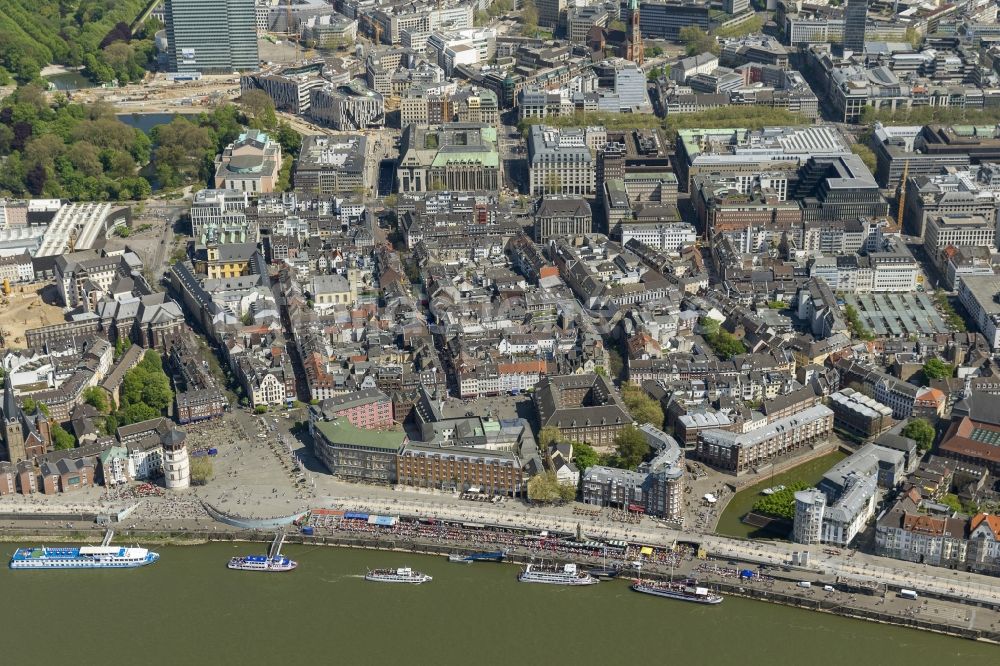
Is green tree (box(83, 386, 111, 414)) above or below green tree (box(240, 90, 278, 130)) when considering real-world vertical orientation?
below

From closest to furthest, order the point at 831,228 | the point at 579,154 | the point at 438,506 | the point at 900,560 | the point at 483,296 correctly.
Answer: the point at 900,560 < the point at 438,506 < the point at 483,296 < the point at 831,228 < the point at 579,154

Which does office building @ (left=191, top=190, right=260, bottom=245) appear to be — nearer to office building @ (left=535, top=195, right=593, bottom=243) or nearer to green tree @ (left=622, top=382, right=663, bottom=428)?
office building @ (left=535, top=195, right=593, bottom=243)

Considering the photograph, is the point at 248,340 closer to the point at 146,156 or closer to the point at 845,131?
the point at 146,156

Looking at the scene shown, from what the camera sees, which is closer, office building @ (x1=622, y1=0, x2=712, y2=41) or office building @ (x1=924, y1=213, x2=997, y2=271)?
office building @ (x1=924, y1=213, x2=997, y2=271)

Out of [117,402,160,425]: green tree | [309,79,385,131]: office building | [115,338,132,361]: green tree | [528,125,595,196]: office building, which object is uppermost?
[309,79,385,131]: office building

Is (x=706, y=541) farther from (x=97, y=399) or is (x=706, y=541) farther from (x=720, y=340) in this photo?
(x=97, y=399)

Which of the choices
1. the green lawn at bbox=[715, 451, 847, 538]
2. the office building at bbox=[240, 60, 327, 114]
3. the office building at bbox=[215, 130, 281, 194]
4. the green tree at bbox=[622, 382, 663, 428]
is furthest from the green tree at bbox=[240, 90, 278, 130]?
the green lawn at bbox=[715, 451, 847, 538]

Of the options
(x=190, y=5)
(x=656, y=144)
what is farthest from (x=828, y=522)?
(x=190, y=5)

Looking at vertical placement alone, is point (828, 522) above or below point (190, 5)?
below
